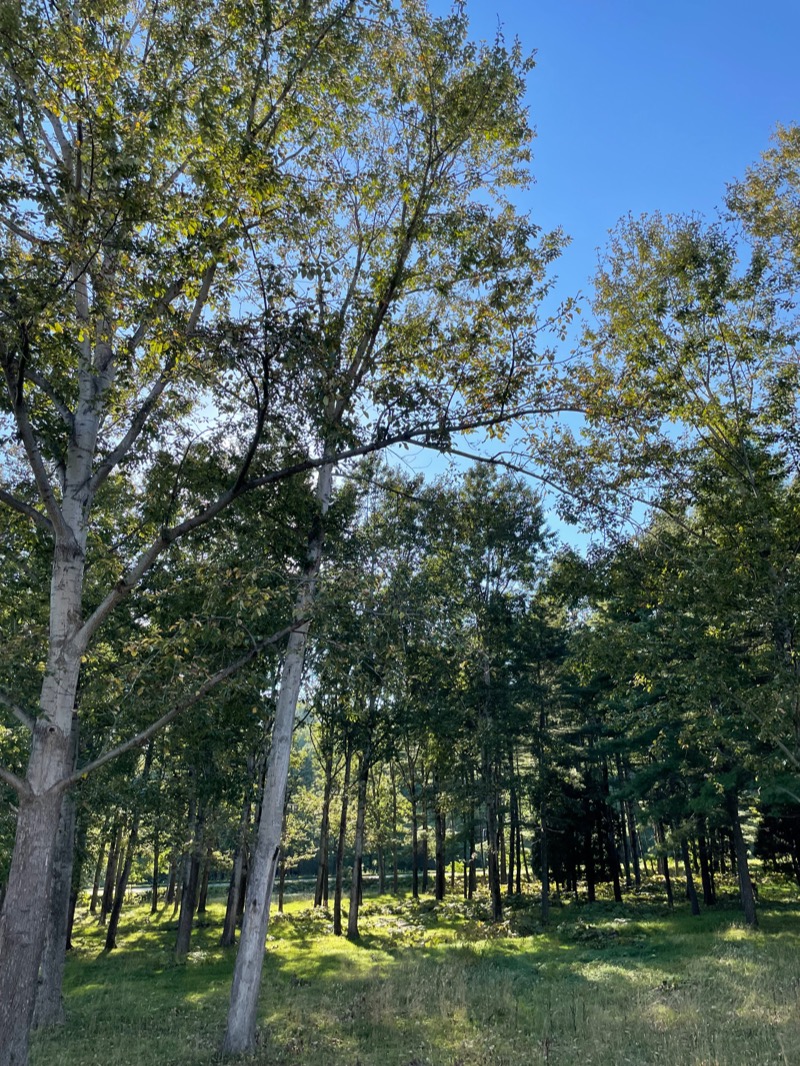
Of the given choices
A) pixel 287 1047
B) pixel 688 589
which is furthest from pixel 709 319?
pixel 287 1047

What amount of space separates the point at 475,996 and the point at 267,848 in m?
6.42

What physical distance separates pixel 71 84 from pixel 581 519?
294 inches

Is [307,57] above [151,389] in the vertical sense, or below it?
above

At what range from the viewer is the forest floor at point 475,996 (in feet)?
29.2

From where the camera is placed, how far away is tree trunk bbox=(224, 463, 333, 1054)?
9.34 meters

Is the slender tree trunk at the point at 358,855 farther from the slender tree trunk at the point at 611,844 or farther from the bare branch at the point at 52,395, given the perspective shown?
the bare branch at the point at 52,395

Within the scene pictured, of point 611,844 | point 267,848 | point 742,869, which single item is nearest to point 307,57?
point 267,848

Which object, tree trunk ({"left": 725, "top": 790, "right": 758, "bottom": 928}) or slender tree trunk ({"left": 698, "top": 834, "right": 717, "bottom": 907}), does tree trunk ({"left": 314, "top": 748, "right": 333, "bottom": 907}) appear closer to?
tree trunk ({"left": 725, "top": 790, "right": 758, "bottom": 928})

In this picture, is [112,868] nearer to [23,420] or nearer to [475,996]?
[475,996]

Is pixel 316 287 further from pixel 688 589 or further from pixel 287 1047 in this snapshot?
pixel 287 1047

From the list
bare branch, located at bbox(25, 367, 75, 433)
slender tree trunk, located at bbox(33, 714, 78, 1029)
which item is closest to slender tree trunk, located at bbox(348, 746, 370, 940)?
slender tree trunk, located at bbox(33, 714, 78, 1029)

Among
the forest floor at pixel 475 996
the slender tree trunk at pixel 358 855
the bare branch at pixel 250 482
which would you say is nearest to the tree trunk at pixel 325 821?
the slender tree trunk at pixel 358 855

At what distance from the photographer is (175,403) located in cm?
822

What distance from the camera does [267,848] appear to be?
999cm
